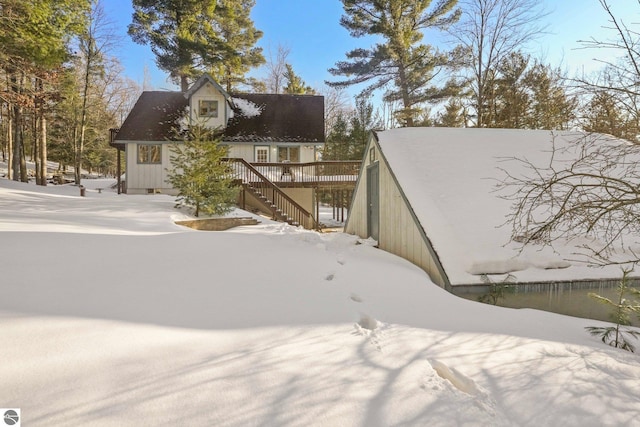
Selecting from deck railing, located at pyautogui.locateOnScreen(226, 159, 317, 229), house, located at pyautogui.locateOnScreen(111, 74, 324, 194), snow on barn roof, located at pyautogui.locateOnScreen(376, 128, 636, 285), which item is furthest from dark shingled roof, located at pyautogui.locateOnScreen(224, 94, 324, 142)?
snow on barn roof, located at pyautogui.locateOnScreen(376, 128, 636, 285)

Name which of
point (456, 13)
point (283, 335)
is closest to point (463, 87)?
point (456, 13)

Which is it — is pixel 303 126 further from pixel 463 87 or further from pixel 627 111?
pixel 627 111

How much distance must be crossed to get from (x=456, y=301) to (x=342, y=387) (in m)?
2.41

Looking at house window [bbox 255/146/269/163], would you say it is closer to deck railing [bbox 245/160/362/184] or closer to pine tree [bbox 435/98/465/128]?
deck railing [bbox 245/160/362/184]

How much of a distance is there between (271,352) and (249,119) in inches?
694

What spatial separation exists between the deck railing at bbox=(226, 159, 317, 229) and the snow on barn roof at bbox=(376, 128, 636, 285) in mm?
5901

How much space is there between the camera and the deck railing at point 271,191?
41.0ft

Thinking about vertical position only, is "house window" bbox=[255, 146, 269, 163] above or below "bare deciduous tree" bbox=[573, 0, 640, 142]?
above

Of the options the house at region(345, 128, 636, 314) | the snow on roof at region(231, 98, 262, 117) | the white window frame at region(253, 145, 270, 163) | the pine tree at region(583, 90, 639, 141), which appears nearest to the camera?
the pine tree at region(583, 90, 639, 141)

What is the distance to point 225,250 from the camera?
5012 millimetres

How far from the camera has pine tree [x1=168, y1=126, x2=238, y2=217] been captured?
9773 millimetres

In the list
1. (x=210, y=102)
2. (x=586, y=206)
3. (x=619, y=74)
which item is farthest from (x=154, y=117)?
(x=586, y=206)

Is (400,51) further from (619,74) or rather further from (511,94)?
(619,74)

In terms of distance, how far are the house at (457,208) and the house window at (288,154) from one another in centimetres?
955
